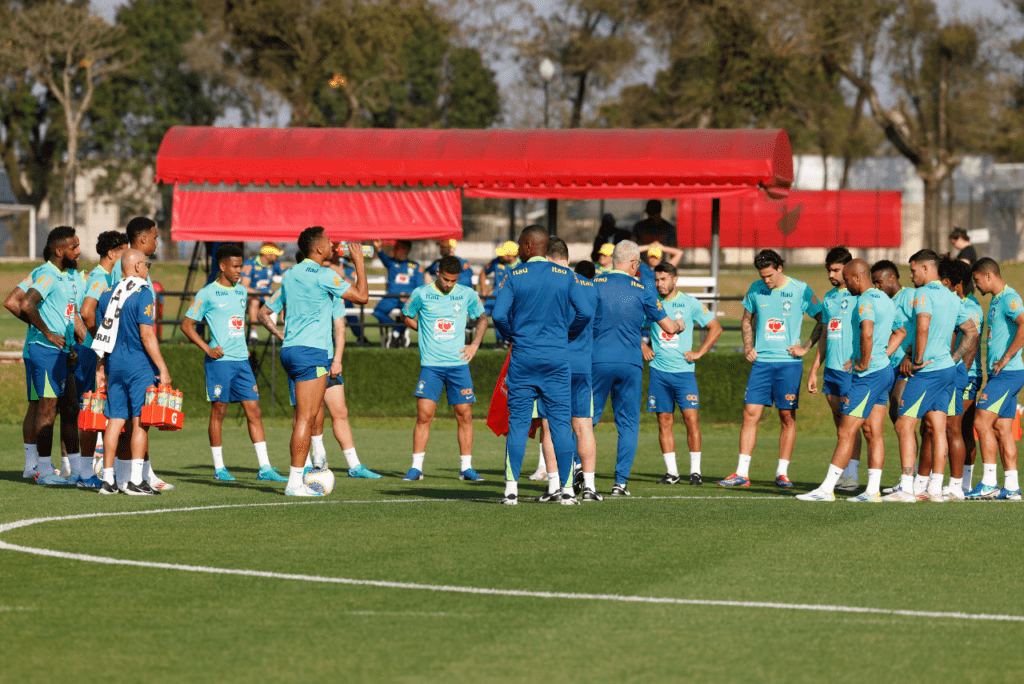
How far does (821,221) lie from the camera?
4631 cm

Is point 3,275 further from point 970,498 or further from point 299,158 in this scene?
point 970,498

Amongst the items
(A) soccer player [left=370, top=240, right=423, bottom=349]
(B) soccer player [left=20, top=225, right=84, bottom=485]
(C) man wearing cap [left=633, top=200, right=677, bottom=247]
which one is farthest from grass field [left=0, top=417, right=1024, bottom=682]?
(A) soccer player [left=370, top=240, right=423, bottom=349]

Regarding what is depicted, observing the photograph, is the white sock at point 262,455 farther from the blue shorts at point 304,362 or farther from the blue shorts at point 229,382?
the blue shorts at point 304,362

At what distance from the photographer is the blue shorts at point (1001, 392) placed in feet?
33.9

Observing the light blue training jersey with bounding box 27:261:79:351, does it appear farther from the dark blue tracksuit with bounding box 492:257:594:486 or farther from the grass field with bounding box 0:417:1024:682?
the dark blue tracksuit with bounding box 492:257:594:486

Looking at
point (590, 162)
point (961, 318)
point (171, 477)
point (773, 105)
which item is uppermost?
point (773, 105)

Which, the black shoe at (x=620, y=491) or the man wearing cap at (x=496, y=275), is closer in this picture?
the black shoe at (x=620, y=491)

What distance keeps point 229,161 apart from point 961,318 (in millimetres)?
13139

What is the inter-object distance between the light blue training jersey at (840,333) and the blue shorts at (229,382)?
16.9ft

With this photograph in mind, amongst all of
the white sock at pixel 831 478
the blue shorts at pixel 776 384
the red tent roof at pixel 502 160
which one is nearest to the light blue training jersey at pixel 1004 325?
the white sock at pixel 831 478

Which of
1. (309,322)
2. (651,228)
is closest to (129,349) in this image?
(309,322)

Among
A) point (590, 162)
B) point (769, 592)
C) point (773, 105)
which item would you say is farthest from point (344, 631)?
point (773, 105)

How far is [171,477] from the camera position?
457 inches

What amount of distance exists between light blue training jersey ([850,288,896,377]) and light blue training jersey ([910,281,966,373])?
0.69ft
